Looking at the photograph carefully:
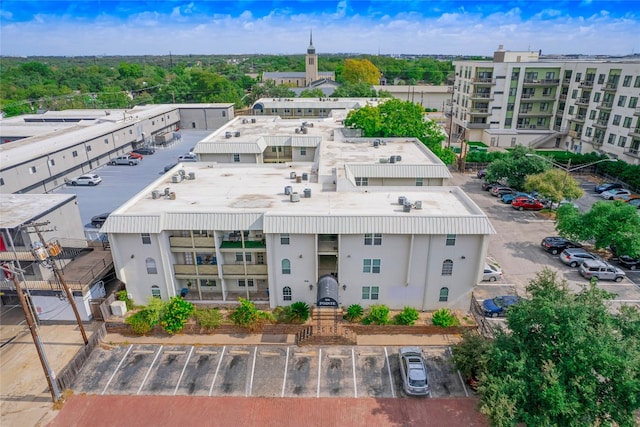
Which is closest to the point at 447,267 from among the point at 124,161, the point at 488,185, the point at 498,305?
the point at 498,305

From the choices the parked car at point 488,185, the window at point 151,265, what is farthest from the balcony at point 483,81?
the window at point 151,265

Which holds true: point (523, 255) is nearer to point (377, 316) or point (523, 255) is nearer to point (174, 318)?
point (377, 316)

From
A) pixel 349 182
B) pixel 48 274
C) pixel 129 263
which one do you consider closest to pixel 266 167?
pixel 349 182

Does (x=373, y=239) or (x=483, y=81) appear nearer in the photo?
(x=373, y=239)

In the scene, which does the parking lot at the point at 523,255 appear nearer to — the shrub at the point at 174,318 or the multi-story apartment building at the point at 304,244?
the multi-story apartment building at the point at 304,244

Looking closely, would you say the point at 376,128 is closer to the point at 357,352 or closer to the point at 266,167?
the point at 266,167

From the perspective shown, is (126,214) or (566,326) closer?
(566,326)
